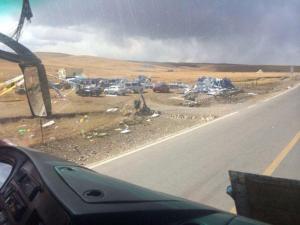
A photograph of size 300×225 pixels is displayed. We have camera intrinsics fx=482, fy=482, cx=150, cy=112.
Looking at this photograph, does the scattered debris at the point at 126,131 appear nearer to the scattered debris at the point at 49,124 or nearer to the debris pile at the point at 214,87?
the scattered debris at the point at 49,124

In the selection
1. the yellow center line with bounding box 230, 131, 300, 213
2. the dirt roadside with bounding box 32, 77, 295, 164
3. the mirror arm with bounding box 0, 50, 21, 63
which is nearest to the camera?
the mirror arm with bounding box 0, 50, 21, 63

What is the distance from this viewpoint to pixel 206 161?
31.9 feet

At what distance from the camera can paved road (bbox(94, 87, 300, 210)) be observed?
7.50 m

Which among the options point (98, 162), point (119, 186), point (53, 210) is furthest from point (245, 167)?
point (53, 210)

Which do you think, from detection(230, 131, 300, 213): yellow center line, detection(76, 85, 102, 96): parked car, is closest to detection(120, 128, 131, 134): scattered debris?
detection(230, 131, 300, 213): yellow center line

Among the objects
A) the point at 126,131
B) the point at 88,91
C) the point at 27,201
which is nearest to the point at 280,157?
the point at 126,131

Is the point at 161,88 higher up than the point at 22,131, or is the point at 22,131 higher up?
the point at 22,131

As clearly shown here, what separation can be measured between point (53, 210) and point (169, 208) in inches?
24.0

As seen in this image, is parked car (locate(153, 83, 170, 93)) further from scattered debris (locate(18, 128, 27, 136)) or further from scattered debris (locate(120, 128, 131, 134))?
scattered debris (locate(120, 128, 131, 134))

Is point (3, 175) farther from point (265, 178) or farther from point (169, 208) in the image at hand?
point (265, 178)

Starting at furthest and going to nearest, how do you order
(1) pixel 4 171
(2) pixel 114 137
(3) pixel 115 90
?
(3) pixel 115 90 → (2) pixel 114 137 → (1) pixel 4 171

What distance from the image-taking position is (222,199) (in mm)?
6727

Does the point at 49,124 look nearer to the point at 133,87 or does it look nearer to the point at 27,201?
the point at 27,201

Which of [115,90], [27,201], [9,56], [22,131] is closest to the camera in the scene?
[27,201]
